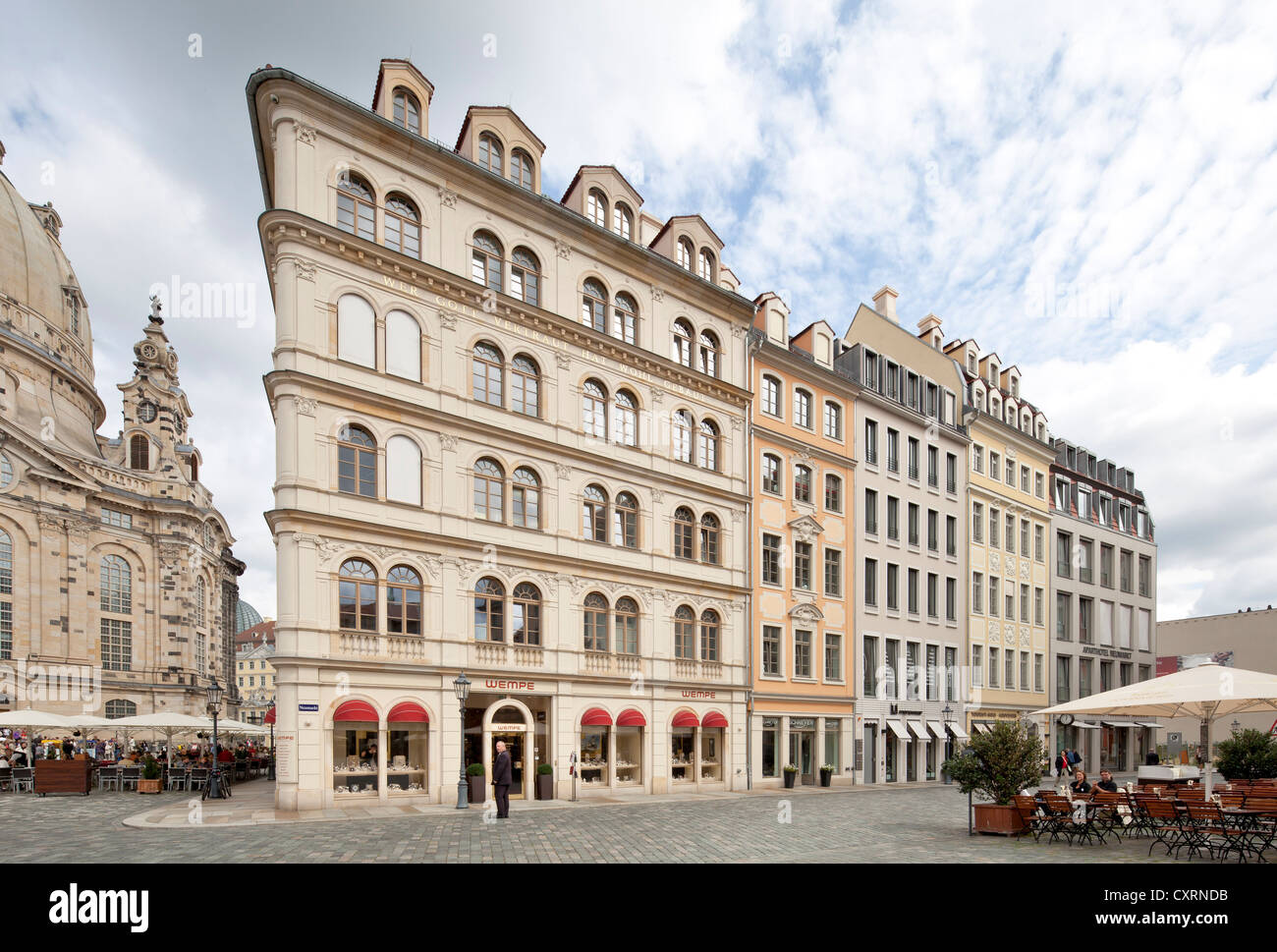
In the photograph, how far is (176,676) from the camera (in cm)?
6694

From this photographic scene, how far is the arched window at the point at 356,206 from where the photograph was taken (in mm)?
24188

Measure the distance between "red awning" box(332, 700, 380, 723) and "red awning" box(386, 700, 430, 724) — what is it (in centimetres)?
54

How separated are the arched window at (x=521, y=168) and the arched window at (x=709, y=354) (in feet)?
30.0

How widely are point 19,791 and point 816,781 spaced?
29.4 metres

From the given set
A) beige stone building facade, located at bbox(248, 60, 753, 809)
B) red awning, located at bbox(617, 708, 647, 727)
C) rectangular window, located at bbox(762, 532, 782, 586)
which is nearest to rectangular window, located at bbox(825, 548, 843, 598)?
rectangular window, located at bbox(762, 532, 782, 586)

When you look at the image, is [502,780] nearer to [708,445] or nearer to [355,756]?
[355,756]

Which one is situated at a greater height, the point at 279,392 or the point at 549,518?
→ the point at 279,392

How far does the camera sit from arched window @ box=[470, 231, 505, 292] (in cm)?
2684

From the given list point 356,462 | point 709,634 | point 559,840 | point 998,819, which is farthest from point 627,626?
point 998,819

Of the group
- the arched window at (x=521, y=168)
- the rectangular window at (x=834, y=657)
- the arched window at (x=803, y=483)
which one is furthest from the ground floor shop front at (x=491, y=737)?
the arched window at (x=521, y=168)

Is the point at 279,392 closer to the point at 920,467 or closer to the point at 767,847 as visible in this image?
the point at 767,847

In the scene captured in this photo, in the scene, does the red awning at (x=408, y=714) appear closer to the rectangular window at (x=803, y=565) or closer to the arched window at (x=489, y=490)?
the arched window at (x=489, y=490)

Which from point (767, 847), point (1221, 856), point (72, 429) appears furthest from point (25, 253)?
point (1221, 856)
